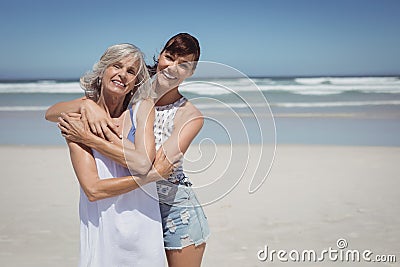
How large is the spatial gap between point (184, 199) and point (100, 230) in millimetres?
446

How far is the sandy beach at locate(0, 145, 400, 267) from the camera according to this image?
16.9ft

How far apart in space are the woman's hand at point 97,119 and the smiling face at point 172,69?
12.1 inches

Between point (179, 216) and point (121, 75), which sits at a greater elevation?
point (121, 75)

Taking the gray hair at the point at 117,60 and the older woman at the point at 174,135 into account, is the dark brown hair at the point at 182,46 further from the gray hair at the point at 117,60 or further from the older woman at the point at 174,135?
the gray hair at the point at 117,60

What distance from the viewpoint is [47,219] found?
19.9ft

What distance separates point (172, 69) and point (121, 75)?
24cm

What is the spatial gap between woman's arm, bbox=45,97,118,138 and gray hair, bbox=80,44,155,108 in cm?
10

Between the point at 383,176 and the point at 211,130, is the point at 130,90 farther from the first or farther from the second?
the point at 383,176

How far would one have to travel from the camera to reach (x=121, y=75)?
2695 millimetres

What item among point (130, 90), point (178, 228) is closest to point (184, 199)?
point (178, 228)

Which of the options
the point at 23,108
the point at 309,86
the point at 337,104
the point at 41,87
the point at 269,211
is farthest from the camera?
the point at 41,87

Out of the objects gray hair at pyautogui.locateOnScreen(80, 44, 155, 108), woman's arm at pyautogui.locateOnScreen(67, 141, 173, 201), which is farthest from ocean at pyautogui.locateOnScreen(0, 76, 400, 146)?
woman's arm at pyautogui.locateOnScreen(67, 141, 173, 201)

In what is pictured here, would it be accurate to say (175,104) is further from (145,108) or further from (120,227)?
(120,227)

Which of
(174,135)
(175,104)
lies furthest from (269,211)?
(174,135)
